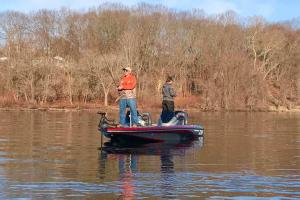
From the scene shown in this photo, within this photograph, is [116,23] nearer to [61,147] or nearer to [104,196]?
[61,147]

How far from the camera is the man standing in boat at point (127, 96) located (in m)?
18.3

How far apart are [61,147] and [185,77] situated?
5771 centimetres

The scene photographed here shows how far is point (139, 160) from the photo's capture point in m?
14.4

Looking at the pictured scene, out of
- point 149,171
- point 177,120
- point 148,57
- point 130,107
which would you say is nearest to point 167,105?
point 177,120

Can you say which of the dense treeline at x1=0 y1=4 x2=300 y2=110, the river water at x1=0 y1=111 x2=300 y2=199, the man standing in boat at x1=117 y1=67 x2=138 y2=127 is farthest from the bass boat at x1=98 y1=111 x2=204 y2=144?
the dense treeline at x1=0 y1=4 x2=300 y2=110

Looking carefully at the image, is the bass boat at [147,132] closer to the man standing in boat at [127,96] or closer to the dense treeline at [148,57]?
the man standing in boat at [127,96]

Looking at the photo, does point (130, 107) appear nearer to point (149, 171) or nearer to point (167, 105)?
point (167, 105)

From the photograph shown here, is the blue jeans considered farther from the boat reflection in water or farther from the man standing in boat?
the boat reflection in water

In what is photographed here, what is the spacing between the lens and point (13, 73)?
218 ft

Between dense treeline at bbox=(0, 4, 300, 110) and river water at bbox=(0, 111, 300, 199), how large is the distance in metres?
45.2

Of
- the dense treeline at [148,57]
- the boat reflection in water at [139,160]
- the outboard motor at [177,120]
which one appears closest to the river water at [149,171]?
the boat reflection in water at [139,160]

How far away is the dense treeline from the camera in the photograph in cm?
6556

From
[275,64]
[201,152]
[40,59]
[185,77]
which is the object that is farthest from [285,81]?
[201,152]

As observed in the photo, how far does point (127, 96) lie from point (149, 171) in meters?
6.30
